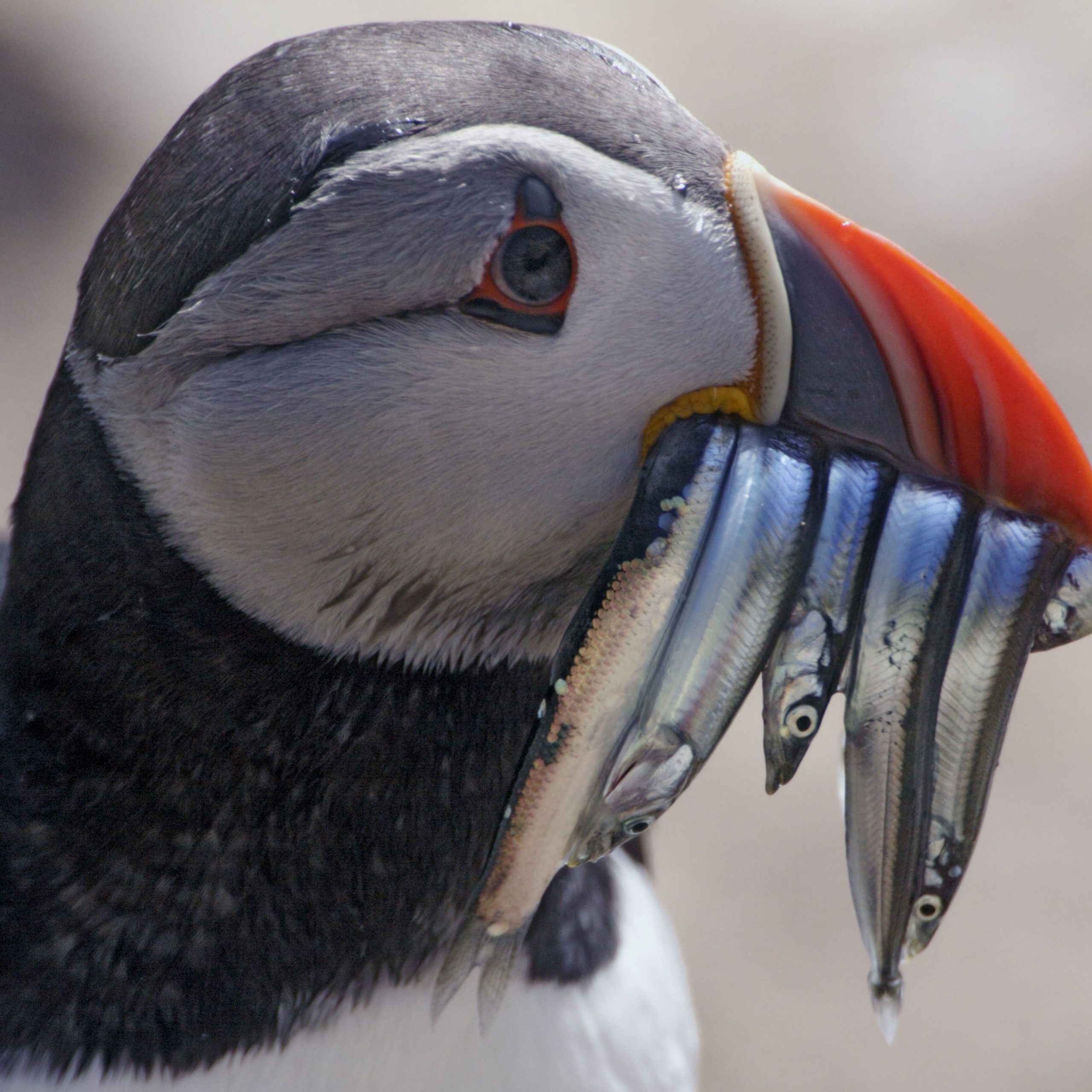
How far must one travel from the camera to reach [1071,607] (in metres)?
1.28

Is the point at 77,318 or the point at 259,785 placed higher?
the point at 77,318

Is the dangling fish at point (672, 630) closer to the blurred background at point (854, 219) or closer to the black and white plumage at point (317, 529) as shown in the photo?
the black and white plumage at point (317, 529)

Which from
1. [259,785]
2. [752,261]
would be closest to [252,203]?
[752,261]

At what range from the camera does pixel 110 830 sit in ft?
4.92

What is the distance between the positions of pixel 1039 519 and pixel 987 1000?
2.18 metres

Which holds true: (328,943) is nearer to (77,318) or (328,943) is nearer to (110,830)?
(110,830)

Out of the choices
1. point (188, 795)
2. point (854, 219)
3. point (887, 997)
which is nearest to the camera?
point (887, 997)

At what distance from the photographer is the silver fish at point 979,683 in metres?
1.24

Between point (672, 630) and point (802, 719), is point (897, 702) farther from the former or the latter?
point (672, 630)

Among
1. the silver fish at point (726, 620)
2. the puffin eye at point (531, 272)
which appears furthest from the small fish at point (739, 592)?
the puffin eye at point (531, 272)

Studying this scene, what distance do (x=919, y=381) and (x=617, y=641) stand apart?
0.39m

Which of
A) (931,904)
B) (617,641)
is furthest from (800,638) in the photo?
(931,904)

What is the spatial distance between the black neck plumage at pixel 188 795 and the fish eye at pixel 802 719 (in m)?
0.37

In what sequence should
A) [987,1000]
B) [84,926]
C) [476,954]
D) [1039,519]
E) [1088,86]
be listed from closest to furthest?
[1039,519], [476,954], [84,926], [987,1000], [1088,86]
